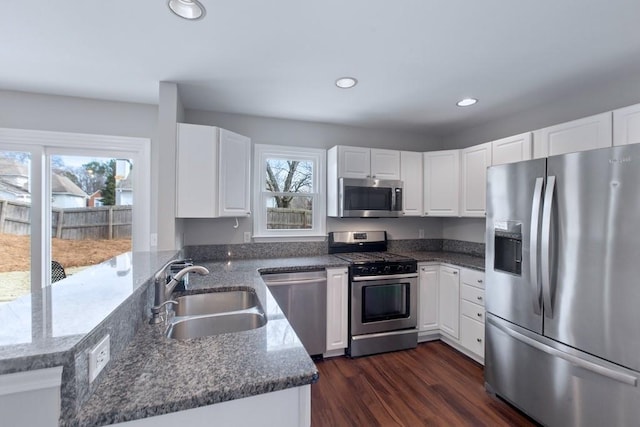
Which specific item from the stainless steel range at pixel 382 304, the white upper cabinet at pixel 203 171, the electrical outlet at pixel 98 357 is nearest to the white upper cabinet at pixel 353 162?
the stainless steel range at pixel 382 304

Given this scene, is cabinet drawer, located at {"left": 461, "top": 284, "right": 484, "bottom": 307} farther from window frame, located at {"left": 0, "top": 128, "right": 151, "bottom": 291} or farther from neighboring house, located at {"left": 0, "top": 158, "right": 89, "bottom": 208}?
neighboring house, located at {"left": 0, "top": 158, "right": 89, "bottom": 208}

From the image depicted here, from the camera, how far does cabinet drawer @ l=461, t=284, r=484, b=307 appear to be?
2.64m

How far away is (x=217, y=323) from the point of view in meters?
1.55

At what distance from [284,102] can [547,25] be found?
1.99m

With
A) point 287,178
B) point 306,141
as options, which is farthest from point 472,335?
point 306,141

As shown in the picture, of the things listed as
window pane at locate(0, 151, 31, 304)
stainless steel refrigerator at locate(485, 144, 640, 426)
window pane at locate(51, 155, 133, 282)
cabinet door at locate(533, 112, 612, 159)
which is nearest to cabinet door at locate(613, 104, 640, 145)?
cabinet door at locate(533, 112, 612, 159)

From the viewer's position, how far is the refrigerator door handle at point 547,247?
176 centimetres

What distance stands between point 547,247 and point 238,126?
2938 millimetres

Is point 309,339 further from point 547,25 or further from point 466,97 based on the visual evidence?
point 547,25

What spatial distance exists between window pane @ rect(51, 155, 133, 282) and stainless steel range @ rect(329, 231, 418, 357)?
237cm

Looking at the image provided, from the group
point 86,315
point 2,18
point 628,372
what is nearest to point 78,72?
point 2,18

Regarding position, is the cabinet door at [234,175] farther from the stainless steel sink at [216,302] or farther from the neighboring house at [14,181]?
the neighboring house at [14,181]

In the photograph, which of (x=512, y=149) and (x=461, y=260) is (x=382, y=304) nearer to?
(x=461, y=260)

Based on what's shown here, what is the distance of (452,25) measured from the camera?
160 centimetres
